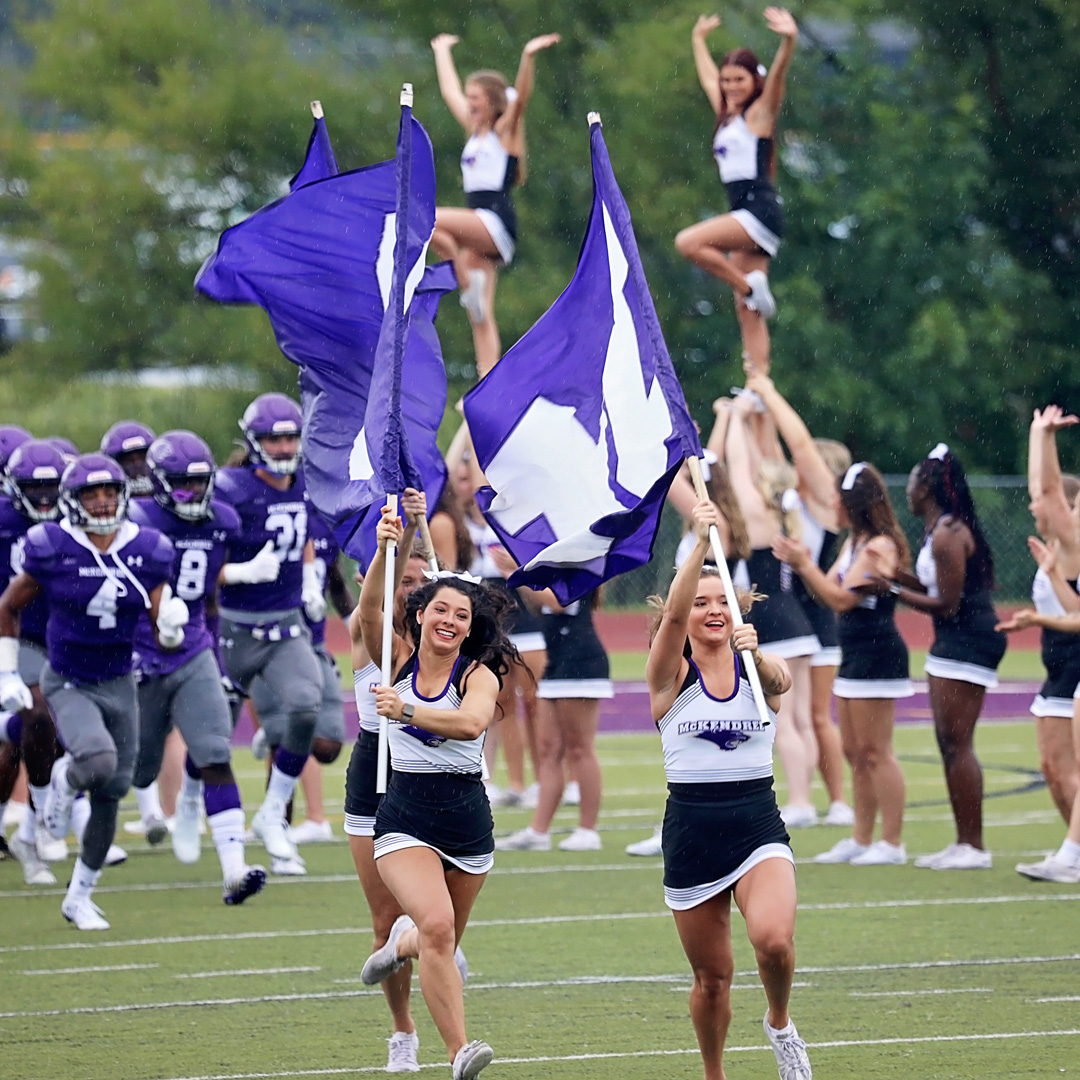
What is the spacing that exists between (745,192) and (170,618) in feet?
15.7

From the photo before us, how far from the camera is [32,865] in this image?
11.3m

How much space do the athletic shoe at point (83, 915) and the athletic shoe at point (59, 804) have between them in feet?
3.76

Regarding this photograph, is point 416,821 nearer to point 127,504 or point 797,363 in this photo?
point 127,504

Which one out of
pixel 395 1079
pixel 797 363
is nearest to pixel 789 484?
pixel 395 1079

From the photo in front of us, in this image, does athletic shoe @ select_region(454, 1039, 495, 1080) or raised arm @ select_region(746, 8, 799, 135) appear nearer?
athletic shoe @ select_region(454, 1039, 495, 1080)

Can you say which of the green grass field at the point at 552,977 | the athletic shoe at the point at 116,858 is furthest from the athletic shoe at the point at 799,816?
the athletic shoe at the point at 116,858

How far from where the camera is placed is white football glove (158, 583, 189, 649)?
32.8 feet

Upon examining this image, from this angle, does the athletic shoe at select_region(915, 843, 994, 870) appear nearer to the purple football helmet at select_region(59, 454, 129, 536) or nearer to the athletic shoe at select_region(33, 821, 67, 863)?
the purple football helmet at select_region(59, 454, 129, 536)

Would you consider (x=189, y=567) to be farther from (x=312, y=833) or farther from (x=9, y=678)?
(x=312, y=833)

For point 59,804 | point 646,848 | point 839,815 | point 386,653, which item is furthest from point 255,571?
point 386,653

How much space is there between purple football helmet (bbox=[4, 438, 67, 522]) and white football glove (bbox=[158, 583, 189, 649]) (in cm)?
149

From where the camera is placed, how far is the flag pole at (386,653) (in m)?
6.55

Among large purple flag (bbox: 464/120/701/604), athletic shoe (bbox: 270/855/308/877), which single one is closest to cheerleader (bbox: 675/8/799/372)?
athletic shoe (bbox: 270/855/308/877)

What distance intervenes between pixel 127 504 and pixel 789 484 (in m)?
3.99
